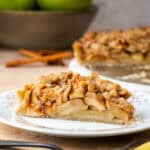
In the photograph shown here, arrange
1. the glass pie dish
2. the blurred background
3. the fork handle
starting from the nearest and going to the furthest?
the fork handle, the glass pie dish, the blurred background

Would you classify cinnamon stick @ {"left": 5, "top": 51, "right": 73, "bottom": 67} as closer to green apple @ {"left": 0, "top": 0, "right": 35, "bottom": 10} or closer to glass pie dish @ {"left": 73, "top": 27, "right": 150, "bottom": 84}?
glass pie dish @ {"left": 73, "top": 27, "right": 150, "bottom": 84}

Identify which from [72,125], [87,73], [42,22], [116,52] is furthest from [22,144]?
[42,22]

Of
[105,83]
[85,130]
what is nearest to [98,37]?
[105,83]

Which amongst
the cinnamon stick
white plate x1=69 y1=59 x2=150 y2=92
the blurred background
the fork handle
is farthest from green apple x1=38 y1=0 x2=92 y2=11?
the fork handle

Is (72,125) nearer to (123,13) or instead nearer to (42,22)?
(42,22)

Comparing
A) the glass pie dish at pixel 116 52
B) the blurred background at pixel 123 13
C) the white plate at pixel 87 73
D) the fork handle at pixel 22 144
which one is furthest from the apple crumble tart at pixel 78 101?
the blurred background at pixel 123 13

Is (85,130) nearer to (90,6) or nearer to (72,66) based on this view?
(72,66)
